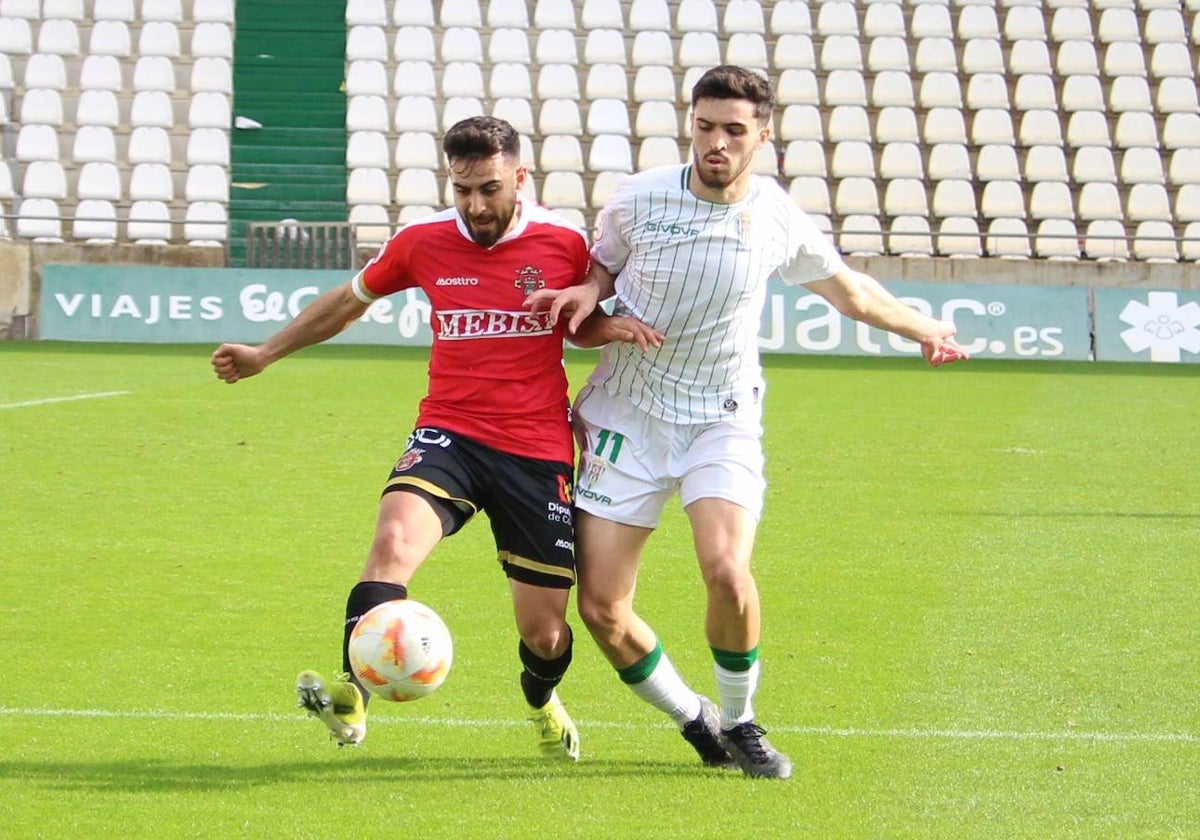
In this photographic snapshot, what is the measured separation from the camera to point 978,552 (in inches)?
348

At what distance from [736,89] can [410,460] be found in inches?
58.4

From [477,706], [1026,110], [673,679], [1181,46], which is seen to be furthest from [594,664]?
[1181,46]

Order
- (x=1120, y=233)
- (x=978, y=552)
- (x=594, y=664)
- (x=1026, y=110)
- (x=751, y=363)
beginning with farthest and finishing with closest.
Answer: (x=1026, y=110), (x=1120, y=233), (x=978, y=552), (x=594, y=664), (x=751, y=363)

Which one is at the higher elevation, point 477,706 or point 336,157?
point 336,157

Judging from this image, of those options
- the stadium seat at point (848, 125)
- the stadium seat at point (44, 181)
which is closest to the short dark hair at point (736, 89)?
the stadium seat at point (44, 181)

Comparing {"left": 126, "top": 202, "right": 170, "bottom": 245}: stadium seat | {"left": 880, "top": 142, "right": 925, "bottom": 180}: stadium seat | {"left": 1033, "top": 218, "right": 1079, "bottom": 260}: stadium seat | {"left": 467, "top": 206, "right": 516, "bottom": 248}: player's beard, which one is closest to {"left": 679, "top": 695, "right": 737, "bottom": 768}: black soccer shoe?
{"left": 467, "top": 206, "right": 516, "bottom": 248}: player's beard

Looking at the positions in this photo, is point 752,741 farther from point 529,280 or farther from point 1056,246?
point 1056,246

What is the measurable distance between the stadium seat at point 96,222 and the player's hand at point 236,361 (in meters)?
17.7

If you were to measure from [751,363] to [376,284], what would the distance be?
123 centimetres

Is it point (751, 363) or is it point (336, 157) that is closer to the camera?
point (751, 363)

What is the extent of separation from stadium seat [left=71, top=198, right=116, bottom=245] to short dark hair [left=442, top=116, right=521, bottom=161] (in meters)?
18.3

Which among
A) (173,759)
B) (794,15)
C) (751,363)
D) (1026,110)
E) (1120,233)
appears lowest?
(173,759)

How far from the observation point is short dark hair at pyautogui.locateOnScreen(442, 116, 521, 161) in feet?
16.8

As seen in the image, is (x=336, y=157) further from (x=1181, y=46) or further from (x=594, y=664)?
(x=594, y=664)
